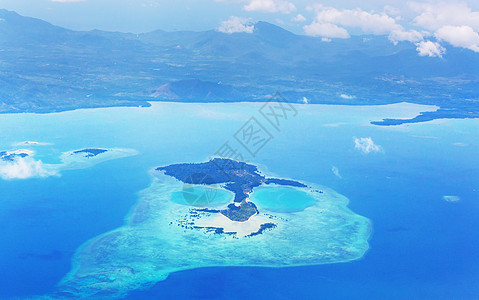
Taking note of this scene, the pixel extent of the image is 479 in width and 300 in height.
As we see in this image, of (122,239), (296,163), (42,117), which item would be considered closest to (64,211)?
(122,239)

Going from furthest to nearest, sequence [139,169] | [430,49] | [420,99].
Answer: [430,49]
[420,99]
[139,169]

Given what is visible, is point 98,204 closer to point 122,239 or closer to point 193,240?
point 122,239

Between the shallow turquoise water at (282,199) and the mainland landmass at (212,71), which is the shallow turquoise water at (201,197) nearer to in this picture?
the shallow turquoise water at (282,199)

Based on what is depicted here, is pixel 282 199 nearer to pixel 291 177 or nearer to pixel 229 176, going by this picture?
pixel 291 177

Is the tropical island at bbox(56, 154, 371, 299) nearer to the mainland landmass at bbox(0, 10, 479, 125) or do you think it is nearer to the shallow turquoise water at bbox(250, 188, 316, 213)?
the shallow turquoise water at bbox(250, 188, 316, 213)

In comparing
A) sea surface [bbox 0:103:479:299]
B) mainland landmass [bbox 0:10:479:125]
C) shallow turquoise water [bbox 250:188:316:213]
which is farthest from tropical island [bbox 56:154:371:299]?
mainland landmass [bbox 0:10:479:125]
